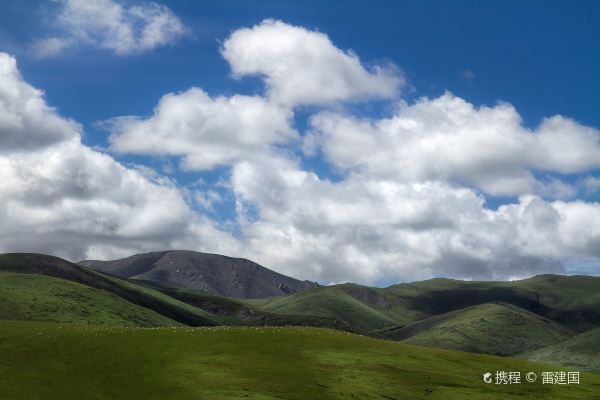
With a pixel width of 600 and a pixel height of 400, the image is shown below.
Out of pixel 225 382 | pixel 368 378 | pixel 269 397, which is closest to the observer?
pixel 269 397

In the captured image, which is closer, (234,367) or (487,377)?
(234,367)

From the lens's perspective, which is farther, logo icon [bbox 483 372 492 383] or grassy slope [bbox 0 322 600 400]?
logo icon [bbox 483 372 492 383]

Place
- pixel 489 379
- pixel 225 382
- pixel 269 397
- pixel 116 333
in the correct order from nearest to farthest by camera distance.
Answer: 1. pixel 269 397
2. pixel 225 382
3. pixel 489 379
4. pixel 116 333

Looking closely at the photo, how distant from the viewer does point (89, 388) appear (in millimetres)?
58000

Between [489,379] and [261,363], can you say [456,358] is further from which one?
[261,363]

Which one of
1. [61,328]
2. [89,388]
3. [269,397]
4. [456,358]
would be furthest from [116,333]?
[456,358]

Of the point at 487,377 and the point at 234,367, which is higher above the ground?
the point at 234,367

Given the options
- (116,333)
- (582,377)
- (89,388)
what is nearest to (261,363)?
(89,388)

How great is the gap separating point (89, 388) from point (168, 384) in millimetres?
7718

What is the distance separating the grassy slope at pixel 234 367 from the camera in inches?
2338

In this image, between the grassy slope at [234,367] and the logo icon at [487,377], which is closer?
the grassy slope at [234,367]

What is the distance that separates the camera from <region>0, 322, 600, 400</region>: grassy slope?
59.4 meters

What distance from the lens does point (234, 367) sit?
6975 centimetres

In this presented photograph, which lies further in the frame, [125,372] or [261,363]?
[261,363]
